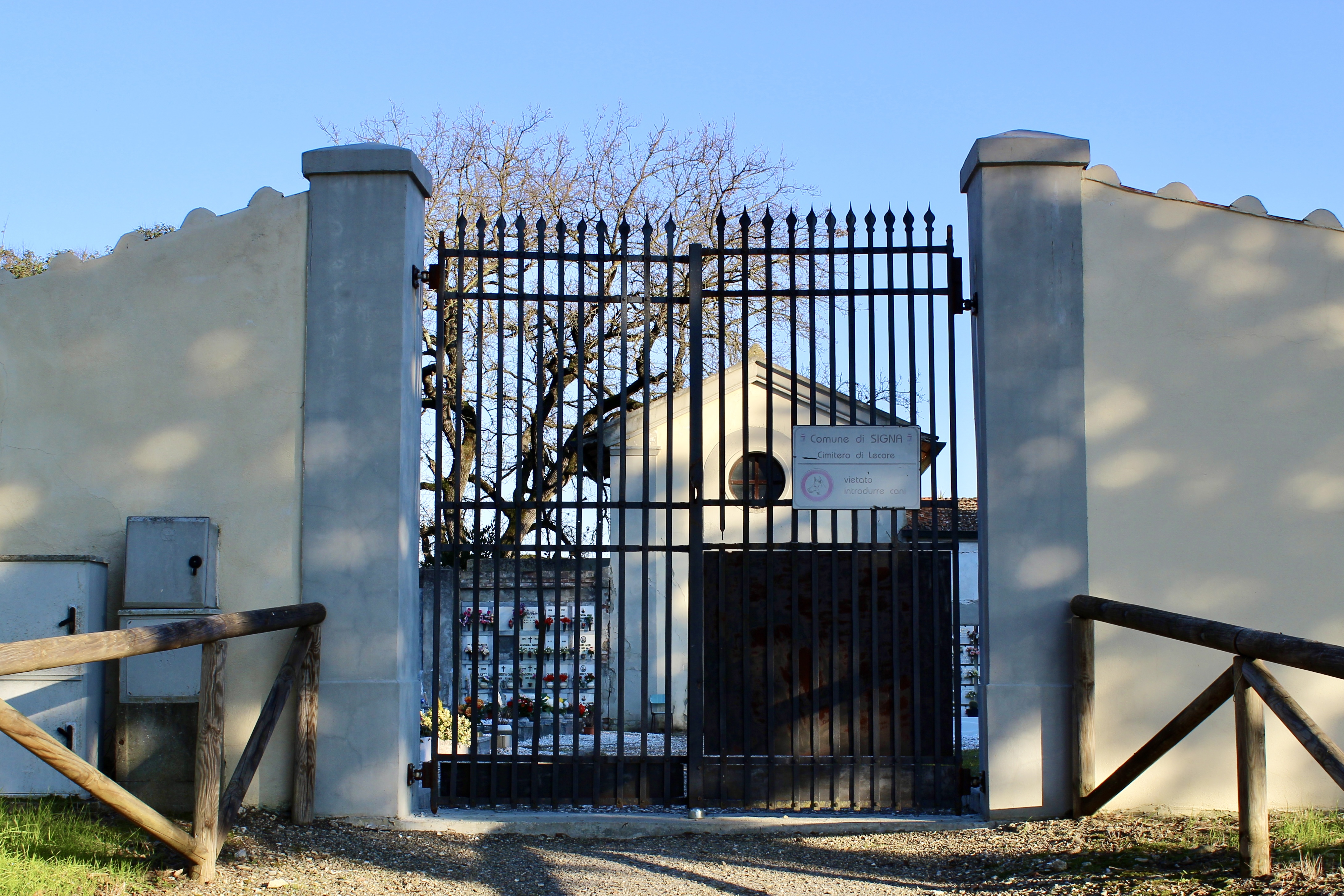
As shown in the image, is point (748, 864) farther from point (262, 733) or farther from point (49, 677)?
point (49, 677)

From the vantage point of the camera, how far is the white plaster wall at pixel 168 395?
18.8 feet

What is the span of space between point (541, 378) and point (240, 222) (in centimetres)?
177

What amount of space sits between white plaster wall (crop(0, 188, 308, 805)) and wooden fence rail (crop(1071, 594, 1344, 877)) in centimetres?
398

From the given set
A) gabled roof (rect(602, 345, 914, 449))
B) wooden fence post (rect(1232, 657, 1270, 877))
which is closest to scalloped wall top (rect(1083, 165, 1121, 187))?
wooden fence post (rect(1232, 657, 1270, 877))

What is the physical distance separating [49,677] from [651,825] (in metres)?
2.98

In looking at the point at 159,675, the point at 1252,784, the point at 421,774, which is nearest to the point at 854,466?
the point at 1252,784

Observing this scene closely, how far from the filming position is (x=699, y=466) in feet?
19.6

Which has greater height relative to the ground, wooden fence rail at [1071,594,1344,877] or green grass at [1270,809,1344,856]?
wooden fence rail at [1071,594,1344,877]

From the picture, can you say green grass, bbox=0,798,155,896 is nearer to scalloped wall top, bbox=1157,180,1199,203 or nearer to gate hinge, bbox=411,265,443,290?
gate hinge, bbox=411,265,443,290

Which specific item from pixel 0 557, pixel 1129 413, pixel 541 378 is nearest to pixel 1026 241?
pixel 1129 413

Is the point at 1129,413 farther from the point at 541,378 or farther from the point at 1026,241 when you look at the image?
the point at 541,378

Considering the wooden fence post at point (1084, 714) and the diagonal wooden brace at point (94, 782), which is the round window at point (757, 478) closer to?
the wooden fence post at point (1084, 714)

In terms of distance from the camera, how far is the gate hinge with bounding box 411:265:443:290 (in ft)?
19.5

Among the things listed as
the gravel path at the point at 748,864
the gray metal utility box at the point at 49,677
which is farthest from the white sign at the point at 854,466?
the gray metal utility box at the point at 49,677
